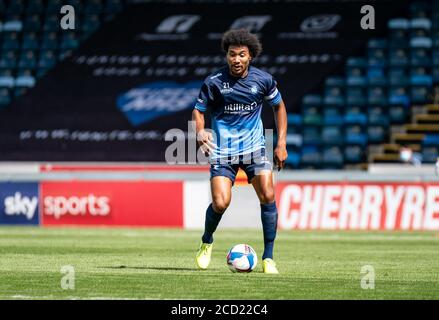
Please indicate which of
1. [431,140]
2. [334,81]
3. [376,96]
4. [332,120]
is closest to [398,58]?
[376,96]

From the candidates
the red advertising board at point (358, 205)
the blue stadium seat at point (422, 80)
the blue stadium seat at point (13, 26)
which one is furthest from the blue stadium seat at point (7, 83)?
the red advertising board at point (358, 205)

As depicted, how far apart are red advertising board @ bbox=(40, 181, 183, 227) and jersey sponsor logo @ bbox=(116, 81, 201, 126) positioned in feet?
23.1

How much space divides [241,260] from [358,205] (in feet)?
36.4

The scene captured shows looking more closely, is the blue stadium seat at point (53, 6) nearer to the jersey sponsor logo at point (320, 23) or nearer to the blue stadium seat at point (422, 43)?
the jersey sponsor logo at point (320, 23)

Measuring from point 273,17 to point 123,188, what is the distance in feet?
33.1

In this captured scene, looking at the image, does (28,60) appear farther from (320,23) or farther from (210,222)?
(210,222)

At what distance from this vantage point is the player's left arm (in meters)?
11.6

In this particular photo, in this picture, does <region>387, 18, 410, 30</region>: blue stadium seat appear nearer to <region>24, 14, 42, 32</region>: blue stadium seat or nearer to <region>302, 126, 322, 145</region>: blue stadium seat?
<region>302, 126, 322, 145</region>: blue stadium seat

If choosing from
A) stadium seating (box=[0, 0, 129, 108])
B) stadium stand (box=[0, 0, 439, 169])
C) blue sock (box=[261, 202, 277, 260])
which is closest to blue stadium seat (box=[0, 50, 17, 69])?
stadium seating (box=[0, 0, 129, 108])

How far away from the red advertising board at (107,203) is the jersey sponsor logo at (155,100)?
23.1 feet

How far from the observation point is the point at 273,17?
32.0 metres
